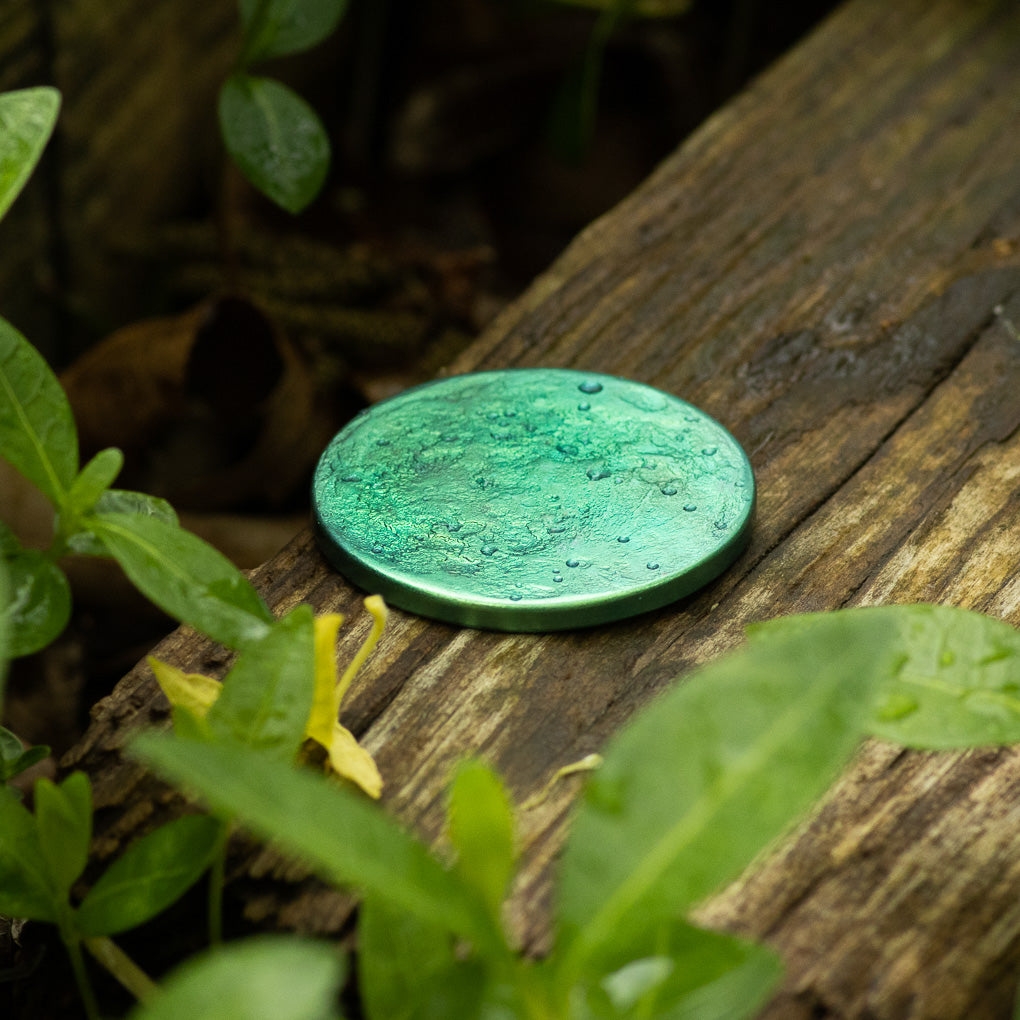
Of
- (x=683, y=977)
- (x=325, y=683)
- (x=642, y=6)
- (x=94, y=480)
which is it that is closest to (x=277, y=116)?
(x=94, y=480)

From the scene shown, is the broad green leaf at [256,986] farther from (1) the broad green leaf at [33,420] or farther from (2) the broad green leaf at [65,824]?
(1) the broad green leaf at [33,420]

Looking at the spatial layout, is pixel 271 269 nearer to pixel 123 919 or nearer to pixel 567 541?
pixel 567 541

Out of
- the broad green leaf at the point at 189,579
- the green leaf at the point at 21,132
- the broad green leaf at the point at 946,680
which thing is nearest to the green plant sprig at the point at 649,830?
the broad green leaf at the point at 946,680

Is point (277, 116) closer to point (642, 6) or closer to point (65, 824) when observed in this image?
point (65, 824)

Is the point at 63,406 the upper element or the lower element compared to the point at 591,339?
upper

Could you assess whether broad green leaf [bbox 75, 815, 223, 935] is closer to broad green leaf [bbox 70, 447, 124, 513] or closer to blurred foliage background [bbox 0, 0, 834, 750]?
broad green leaf [bbox 70, 447, 124, 513]

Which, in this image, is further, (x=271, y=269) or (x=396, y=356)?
(x=271, y=269)

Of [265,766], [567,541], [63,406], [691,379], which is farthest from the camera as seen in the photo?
[691,379]

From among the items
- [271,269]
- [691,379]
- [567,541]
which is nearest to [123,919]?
[567,541]
